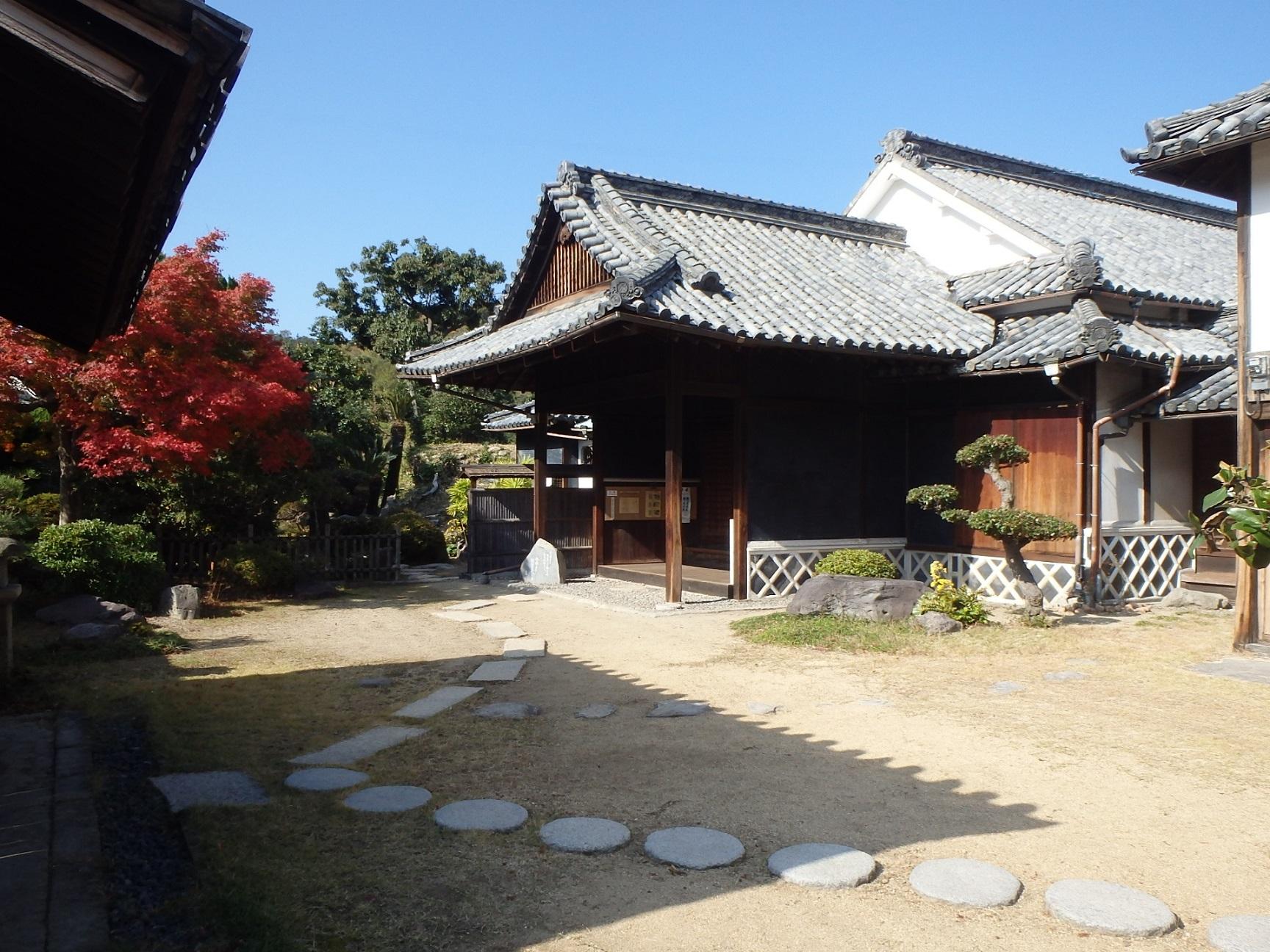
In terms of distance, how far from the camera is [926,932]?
3625mm

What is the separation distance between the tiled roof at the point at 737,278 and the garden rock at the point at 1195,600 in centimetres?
431

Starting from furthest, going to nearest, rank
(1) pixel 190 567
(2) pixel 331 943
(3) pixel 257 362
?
(1) pixel 190 567 < (3) pixel 257 362 < (2) pixel 331 943

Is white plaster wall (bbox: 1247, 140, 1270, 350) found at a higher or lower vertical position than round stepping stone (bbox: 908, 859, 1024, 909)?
higher

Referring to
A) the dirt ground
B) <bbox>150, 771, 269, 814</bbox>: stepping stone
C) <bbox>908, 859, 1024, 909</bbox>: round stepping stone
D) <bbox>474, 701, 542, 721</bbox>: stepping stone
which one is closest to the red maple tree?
the dirt ground

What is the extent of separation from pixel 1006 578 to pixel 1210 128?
6.14 meters

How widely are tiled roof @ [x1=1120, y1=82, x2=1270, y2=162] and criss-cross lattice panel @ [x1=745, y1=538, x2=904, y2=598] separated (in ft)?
20.8

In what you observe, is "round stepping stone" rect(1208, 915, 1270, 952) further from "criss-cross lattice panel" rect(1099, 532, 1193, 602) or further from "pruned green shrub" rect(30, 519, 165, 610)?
"pruned green shrub" rect(30, 519, 165, 610)

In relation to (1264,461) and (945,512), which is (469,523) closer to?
(945,512)

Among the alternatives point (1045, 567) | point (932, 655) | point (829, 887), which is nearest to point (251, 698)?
point (829, 887)

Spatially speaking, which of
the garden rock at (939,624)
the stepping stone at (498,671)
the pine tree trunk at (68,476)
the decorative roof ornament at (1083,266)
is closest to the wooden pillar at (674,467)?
→ the garden rock at (939,624)

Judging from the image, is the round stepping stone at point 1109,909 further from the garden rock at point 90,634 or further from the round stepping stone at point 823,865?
the garden rock at point 90,634

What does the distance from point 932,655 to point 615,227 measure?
7.95m

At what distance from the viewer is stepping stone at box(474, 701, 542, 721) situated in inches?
279

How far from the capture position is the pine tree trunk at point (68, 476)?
37.3 ft
